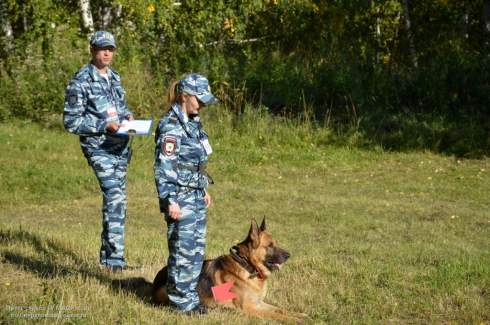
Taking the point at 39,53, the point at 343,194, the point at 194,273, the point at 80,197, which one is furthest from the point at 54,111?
the point at 194,273

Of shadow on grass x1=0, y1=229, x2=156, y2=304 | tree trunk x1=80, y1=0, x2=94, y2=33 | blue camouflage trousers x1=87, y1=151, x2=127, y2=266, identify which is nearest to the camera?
shadow on grass x1=0, y1=229, x2=156, y2=304

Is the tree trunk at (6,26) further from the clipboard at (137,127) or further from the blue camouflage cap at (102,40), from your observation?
the clipboard at (137,127)

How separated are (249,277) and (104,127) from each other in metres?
2.09

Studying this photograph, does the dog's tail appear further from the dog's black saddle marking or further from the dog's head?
the dog's head

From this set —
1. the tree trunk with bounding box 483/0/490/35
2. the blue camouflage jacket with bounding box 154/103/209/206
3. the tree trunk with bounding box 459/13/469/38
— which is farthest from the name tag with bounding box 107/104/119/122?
the tree trunk with bounding box 459/13/469/38

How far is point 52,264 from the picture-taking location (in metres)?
7.03

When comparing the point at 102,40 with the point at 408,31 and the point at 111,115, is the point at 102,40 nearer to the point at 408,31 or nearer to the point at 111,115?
the point at 111,115

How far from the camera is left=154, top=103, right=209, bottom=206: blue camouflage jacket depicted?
517cm

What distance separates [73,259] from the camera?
735 centimetres

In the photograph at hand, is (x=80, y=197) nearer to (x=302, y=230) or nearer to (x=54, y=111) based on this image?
(x=302, y=230)

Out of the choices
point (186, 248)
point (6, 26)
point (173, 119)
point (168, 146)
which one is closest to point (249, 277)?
point (186, 248)

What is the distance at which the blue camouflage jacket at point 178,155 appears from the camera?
17.0 feet

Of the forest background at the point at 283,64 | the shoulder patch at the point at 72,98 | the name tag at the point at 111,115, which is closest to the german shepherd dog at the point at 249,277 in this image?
the name tag at the point at 111,115

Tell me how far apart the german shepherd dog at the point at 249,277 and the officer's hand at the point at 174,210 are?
2.74 ft
